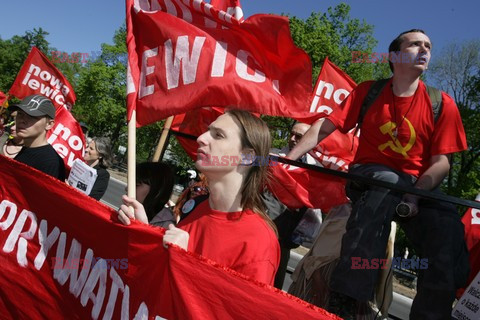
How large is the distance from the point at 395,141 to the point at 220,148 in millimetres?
1022

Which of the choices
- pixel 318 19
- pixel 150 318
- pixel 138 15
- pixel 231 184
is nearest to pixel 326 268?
pixel 231 184

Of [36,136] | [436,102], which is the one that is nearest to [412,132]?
[436,102]

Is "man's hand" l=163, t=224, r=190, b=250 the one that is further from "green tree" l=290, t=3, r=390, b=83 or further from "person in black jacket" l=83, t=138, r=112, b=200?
"green tree" l=290, t=3, r=390, b=83

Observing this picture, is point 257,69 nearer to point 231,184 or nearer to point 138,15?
point 138,15

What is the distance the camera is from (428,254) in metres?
2.20

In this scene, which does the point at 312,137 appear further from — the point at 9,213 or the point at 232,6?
the point at 9,213

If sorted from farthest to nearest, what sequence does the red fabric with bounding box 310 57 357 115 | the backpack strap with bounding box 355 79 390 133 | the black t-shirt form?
the red fabric with bounding box 310 57 357 115
the black t-shirt
the backpack strap with bounding box 355 79 390 133

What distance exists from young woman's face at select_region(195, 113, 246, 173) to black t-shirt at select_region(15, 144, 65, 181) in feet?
6.73

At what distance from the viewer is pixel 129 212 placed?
2.13 metres

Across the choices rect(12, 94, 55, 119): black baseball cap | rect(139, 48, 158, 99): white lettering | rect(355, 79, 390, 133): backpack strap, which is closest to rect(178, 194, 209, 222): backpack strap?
rect(139, 48, 158, 99): white lettering

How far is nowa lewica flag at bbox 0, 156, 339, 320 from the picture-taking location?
5.45ft

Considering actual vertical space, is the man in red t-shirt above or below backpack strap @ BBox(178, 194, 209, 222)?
above

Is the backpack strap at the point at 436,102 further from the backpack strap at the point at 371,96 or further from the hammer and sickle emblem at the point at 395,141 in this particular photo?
the backpack strap at the point at 371,96

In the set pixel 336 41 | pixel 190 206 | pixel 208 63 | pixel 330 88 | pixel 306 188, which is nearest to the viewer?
pixel 190 206
